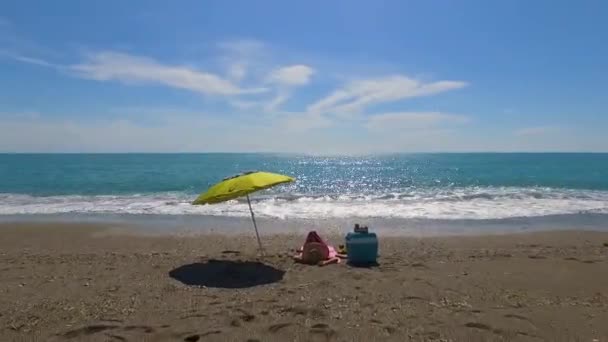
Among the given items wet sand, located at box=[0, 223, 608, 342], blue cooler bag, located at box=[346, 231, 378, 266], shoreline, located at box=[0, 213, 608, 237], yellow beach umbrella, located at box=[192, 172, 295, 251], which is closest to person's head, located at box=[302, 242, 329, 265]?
wet sand, located at box=[0, 223, 608, 342]

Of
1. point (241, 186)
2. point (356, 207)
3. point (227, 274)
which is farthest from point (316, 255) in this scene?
point (356, 207)

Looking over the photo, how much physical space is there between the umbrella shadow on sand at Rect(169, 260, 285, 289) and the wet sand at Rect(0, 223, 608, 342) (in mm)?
20

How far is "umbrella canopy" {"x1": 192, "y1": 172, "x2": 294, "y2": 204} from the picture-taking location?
24.3 ft

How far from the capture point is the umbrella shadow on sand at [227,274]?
700cm

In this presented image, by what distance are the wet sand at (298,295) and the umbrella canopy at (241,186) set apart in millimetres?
1345

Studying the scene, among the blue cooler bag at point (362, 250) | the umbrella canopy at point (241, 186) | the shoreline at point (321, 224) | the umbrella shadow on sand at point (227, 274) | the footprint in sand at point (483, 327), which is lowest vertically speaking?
the shoreline at point (321, 224)

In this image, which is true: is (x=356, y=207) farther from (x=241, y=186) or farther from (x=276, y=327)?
(x=276, y=327)

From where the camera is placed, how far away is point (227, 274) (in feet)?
24.6

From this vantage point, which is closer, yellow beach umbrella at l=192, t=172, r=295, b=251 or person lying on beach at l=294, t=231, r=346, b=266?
yellow beach umbrella at l=192, t=172, r=295, b=251

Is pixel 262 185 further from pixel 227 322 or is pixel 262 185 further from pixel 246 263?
pixel 227 322

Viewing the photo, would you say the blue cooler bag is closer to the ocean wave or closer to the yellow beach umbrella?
the yellow beach umbrella

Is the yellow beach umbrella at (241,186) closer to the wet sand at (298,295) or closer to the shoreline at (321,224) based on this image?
the wet sand at (298,295)

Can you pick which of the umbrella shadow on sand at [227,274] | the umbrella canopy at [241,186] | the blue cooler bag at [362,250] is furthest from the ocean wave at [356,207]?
the umbrella canopy at [241,186]

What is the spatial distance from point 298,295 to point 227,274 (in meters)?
1.76
